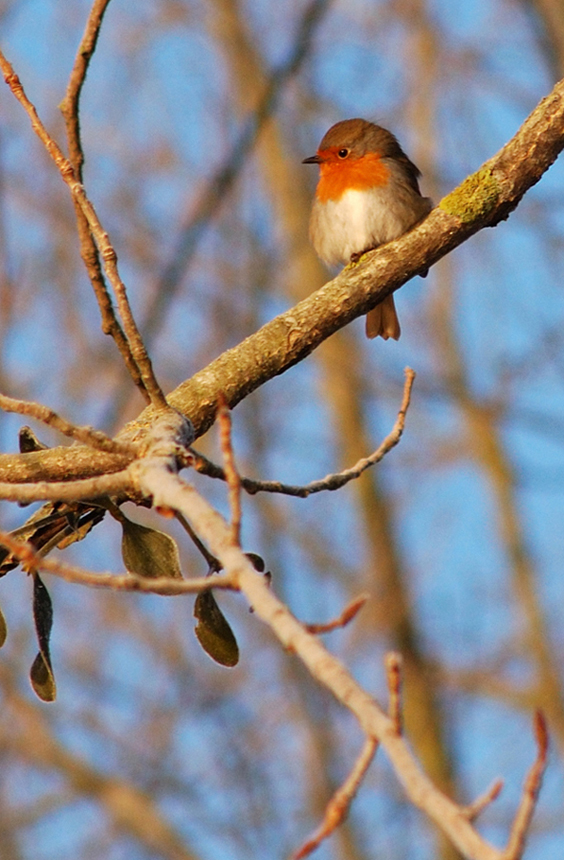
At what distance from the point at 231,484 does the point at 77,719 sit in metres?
8.31

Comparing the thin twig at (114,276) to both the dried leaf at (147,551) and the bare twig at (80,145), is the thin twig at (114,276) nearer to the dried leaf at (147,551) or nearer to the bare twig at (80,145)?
the bare twig at (80,145)

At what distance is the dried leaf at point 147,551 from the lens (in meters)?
2.15

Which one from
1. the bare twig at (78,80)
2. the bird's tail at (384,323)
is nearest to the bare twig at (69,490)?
the bare twig at (78,80)

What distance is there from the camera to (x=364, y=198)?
174 inches

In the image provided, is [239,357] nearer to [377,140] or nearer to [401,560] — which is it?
[377,140]

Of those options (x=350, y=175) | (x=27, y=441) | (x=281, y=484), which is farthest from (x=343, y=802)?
(x=350, y=175)

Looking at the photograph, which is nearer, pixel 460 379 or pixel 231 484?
pixel 231 484

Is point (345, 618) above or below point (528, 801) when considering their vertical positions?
above

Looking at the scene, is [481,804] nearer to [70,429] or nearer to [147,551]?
[70,429]

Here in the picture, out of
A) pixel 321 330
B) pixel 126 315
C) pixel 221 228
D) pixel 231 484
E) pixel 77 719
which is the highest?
pixel 221 228

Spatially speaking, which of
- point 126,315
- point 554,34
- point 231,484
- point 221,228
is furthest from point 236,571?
point 221,228

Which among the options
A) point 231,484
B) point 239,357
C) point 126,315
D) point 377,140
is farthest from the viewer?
point 377,140

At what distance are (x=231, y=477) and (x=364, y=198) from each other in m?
3.35

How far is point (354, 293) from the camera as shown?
237cm
